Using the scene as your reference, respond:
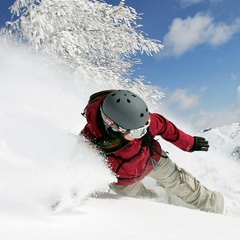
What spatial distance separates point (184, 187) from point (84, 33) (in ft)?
23.5

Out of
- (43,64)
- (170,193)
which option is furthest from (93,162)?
(43,64)

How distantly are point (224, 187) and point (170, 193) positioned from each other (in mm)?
2250

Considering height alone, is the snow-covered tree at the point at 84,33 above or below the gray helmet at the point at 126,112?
above

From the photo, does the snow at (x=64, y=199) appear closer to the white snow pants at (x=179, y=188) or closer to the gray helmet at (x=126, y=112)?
the white snow pants at (x=179, y=188)

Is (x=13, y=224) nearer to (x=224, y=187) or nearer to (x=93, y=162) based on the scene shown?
(x=93, y=162)

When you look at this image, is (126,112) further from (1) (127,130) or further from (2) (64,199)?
(2) (64,199)

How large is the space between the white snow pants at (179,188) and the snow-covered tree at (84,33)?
5950 mm

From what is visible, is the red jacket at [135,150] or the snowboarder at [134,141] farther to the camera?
the red jacket at [135,150]

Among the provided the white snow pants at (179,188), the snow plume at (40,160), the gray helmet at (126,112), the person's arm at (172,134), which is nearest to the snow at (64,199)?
the snow plume at (40,160)

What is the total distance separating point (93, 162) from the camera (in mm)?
3027

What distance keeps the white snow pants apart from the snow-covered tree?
5950 millimetres

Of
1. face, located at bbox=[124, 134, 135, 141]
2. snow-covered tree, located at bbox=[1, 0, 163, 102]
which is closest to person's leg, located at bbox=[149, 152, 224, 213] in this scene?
face, located at bbox=[124, 134, 135, 141]

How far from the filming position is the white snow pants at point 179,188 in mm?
3642

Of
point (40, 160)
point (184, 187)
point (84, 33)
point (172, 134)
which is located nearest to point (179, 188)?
point (184, 187)
